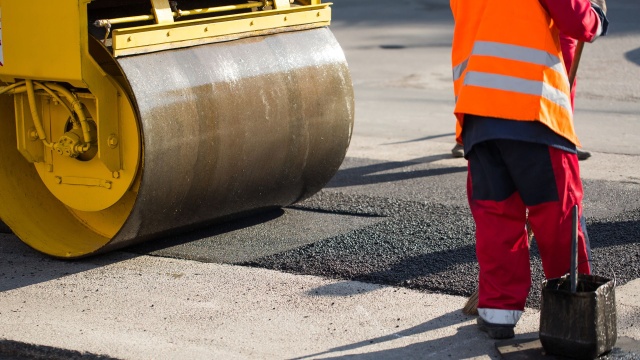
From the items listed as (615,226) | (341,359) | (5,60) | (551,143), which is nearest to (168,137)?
(5,60)

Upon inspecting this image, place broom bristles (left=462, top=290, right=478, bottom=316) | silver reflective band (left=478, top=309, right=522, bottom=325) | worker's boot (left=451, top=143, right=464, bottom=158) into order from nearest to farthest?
silver reflective band (left=478, top=309, right=522, bottom=325) → broom bristles (left=462, top=290, right=478, bottom=316) → worker's boot (left=451, top=143, right=464, bottom=158)

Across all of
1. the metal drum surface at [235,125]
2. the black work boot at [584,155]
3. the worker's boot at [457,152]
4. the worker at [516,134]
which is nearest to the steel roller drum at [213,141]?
the metal drum surface at [235,125]

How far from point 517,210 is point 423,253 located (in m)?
1.16

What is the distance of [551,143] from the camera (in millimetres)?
3914

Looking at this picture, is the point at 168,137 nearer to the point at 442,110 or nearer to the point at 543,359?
the point at 543,359

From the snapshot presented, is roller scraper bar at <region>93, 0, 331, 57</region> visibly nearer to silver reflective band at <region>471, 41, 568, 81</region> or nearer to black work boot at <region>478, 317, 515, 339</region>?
silver reflective band at <region>471, 41, 568, 81</region>

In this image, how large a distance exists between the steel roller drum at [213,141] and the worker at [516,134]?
1.43 metres

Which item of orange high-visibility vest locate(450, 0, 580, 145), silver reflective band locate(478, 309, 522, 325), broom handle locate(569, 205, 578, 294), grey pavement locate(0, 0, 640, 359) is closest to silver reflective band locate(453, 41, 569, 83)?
orange high-visibility vest locate(450, 0, 580, 145)

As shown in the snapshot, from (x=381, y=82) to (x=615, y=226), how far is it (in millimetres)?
5408

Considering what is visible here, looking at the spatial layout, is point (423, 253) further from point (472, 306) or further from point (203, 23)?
point (203, 23)

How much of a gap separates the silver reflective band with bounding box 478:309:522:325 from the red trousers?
16 mm

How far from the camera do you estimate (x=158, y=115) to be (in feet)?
15.8

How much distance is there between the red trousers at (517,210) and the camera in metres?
3.94

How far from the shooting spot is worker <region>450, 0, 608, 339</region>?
12.8ft
